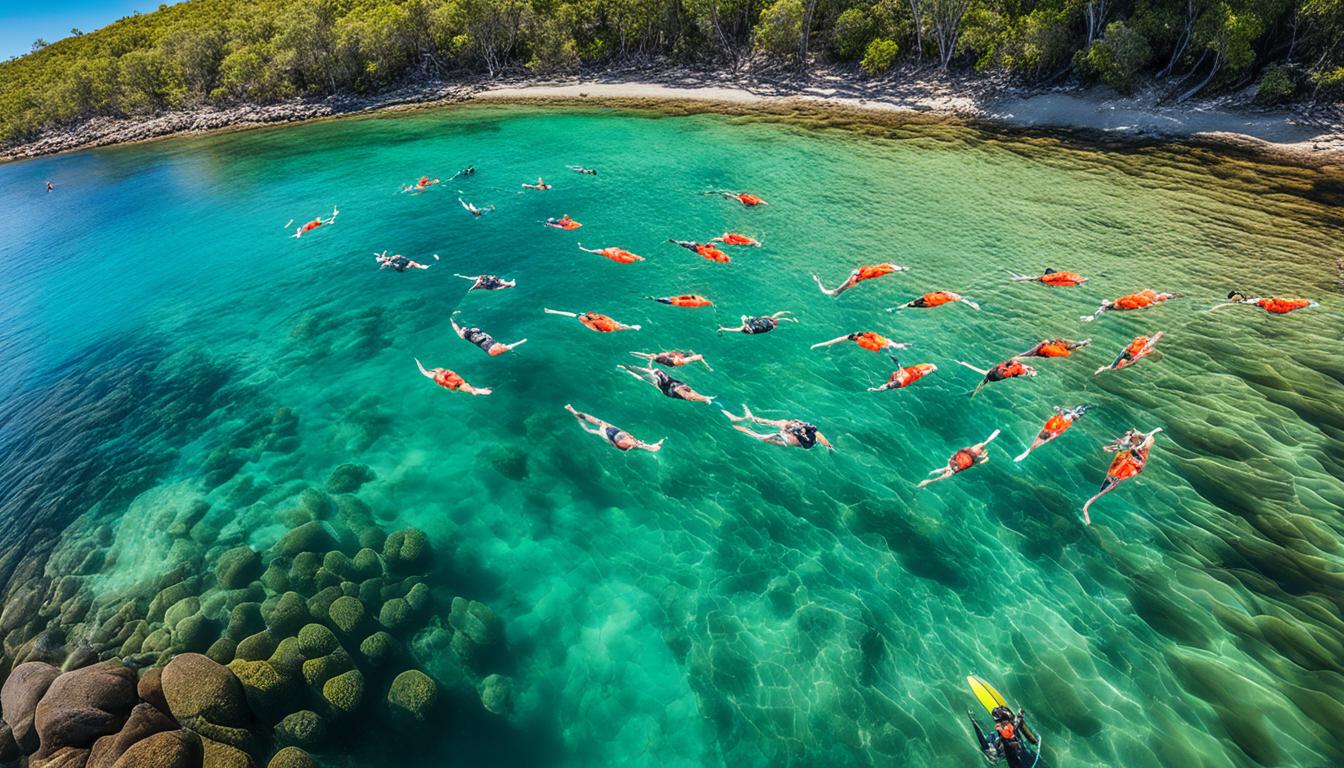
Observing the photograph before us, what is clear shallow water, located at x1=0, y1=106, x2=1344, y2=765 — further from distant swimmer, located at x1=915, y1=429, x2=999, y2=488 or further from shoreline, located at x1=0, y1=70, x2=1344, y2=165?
shoreline, located at x1=0, y1=70, x2=1344, y2=165

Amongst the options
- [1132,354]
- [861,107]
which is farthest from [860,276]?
[861,107]

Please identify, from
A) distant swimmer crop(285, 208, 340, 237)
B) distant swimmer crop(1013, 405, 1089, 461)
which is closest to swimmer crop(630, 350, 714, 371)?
distant swimmer crop(1013, 405, 1089, 461)

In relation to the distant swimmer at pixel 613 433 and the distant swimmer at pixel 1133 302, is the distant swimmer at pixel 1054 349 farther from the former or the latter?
the distant swimmer at pixel 613 433

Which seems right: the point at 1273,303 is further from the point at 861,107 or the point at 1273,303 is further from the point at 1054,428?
the point at 861,107

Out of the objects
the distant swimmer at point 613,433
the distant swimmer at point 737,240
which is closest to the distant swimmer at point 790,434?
the distant swimmer at point 613,433

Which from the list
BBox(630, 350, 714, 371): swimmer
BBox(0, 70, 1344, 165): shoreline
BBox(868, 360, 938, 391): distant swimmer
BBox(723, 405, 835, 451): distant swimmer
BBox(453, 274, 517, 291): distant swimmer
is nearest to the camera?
BBox(723, 405, 835, 451): distant swimmer

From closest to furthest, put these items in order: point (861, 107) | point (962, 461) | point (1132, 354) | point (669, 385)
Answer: point (962, 461) < point (669, 385) < point (1132, 354) < point (861, 107)

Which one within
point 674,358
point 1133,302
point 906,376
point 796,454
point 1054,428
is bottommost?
point 796,454
